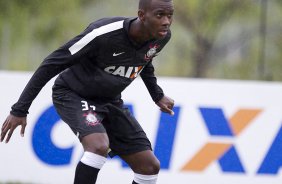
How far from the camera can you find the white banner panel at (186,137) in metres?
9.34

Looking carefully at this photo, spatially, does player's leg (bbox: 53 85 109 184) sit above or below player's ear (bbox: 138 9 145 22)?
below

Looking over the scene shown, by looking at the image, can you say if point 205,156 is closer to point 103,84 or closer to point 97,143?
point 103,84

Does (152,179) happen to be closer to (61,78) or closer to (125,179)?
(61,78)

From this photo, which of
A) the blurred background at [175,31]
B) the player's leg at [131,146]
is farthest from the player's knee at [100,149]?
the blurred background at [175,31]

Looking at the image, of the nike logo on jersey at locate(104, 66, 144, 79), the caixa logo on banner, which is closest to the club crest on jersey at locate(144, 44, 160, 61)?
the nike logo on jersey at locate(104, 66, 144, 79)

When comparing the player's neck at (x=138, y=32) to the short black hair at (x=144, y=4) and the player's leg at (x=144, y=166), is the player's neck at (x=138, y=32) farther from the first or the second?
the player's leg at (x=144, y=166)

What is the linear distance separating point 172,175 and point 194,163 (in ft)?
1.01

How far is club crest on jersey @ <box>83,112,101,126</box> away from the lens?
6.21 meters

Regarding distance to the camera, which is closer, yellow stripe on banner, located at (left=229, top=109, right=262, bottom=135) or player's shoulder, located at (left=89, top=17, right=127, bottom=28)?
player's shoulder, located at (left=89, top=17, right=127, bottom=28)

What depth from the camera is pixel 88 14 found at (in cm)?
2316

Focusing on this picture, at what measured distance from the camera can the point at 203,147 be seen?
9453 millimetres

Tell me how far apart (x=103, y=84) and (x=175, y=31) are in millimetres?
16732

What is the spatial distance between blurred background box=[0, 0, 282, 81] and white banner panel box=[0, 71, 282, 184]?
39.0 feet

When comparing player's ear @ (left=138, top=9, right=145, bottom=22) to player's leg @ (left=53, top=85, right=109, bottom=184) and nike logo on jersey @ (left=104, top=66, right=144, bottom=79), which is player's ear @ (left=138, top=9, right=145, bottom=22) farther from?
player's leg @ (left=53, top=85, right=109, bottom=184)
